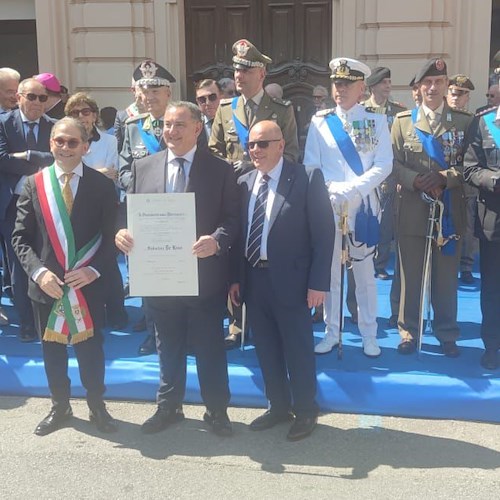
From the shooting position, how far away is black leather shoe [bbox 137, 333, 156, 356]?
496 cm

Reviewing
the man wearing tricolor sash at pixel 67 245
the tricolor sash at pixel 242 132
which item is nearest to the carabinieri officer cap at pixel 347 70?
the tricolor sash at pixel 242 132

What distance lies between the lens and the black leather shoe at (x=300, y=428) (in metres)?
3.90

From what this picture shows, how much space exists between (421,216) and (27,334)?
3093 mm

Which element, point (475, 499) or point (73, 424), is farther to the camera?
point (73, 424)

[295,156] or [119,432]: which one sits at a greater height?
[295,156]

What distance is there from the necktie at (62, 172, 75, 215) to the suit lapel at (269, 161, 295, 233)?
1.13 m

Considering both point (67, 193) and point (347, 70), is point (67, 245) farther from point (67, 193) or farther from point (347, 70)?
point (347, 70)

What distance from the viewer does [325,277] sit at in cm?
377

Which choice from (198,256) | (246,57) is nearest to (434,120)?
(246,57)

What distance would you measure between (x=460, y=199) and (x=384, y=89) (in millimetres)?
2228

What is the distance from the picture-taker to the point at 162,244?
377 centimetres

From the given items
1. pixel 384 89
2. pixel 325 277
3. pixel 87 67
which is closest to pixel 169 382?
pixel 325 277

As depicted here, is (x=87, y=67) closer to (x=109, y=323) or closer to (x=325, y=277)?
(x=109, y=323)

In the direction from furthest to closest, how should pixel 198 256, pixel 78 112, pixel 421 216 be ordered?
1. pixel 78 112
2. pixel 421 216
3. pixel 198 256
